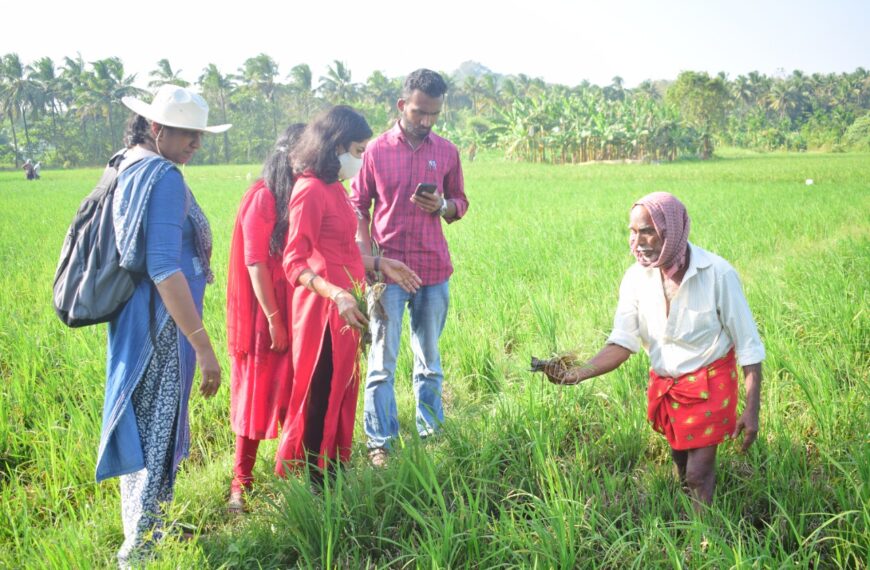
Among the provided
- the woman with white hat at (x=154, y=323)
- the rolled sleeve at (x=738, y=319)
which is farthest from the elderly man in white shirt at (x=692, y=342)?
the woman with white hat at (x=154, y=323)

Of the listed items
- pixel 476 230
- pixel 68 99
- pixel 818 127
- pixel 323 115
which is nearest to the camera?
pixel 323 115

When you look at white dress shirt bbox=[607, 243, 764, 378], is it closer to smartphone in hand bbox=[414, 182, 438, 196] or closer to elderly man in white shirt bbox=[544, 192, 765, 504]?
elderly man in white shirt bbox=[544, 192, 765, 504]

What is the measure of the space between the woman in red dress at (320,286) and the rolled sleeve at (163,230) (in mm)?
465

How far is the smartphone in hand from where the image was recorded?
2861mm

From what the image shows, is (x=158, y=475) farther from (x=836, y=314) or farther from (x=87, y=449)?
(x=836, y=314)

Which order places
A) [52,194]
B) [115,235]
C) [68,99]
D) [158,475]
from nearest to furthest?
[115,235] → [158,475] → [52,194] → [68,99]

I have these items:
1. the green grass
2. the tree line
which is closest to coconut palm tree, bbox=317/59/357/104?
the tree line

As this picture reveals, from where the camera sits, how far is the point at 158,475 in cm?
214

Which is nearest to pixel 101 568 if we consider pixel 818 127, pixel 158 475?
pixel 158 475

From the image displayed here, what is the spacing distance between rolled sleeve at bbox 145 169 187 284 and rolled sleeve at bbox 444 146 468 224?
1.38m

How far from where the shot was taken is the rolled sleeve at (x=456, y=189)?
3162 millimetres

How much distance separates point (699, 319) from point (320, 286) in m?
1.19

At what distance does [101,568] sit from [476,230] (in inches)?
285

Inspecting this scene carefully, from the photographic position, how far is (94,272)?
1.99 metres
